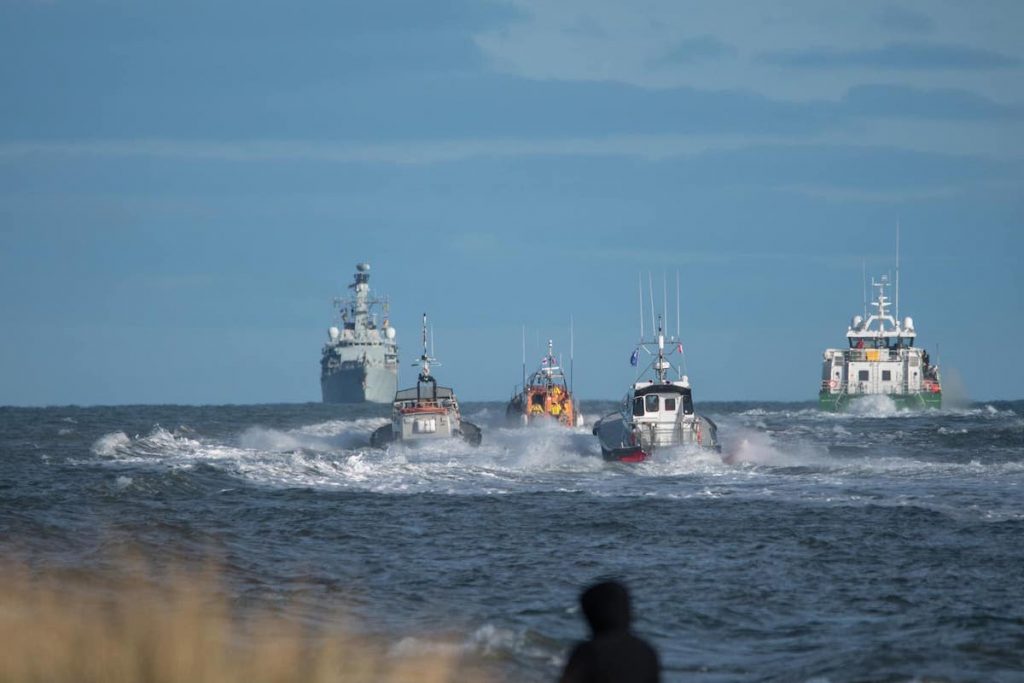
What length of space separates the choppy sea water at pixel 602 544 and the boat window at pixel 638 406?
5.56ft

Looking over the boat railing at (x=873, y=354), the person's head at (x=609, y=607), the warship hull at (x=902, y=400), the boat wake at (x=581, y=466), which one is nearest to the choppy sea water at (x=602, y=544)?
the boat wake at (x=581, y=466)

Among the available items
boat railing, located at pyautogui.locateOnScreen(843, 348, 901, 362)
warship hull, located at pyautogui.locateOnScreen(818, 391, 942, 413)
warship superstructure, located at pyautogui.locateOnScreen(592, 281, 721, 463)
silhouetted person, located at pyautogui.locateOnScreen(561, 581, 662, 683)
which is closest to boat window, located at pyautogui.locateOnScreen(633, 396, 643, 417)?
warship superstructure, located at pyautogui.locateOnScreen(592, 281, 721, 463)

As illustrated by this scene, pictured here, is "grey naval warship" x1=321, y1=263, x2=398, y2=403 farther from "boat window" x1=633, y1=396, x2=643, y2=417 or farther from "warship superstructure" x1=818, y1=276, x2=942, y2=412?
"boat window" x1=633, y1=396, x2=643, y2=417

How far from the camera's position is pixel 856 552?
23.8m

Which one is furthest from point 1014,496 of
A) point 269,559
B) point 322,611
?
point 322,611

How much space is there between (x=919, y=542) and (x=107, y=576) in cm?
1361

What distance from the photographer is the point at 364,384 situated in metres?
190

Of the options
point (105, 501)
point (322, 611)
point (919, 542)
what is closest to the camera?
point (322, 611)

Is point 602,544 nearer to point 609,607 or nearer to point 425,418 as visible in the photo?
point 609,607

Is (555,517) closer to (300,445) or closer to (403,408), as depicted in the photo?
(403,408)

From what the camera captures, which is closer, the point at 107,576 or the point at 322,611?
the point at 322,611

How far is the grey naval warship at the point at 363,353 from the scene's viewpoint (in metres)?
190

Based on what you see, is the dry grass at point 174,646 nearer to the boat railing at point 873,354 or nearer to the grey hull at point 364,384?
the boat railing at point 873,354

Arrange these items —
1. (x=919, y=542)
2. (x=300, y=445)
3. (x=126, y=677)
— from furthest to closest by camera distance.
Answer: (x=300, y=445), (x=919, y=542), (x=126, y=677)
